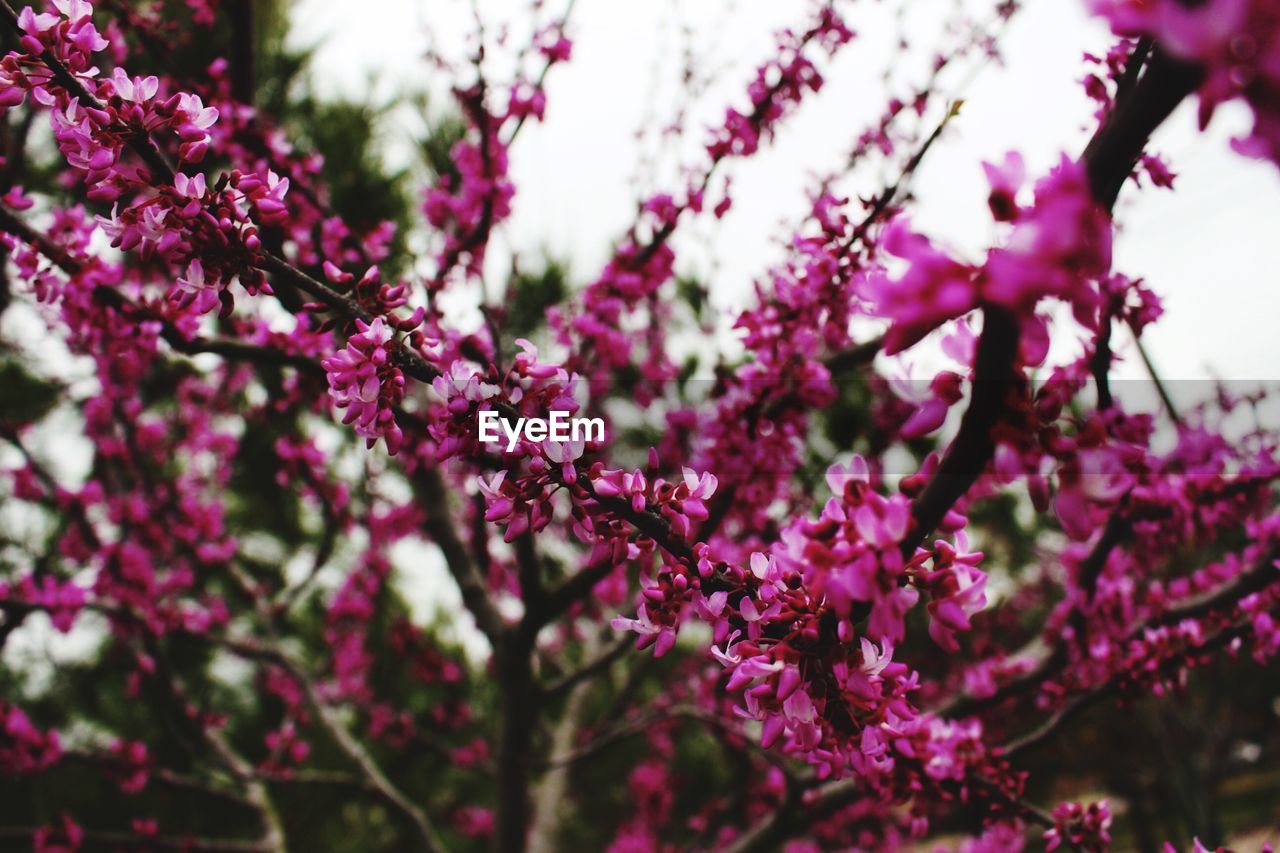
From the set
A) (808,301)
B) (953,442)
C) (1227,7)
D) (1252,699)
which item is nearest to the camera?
(1227,7)

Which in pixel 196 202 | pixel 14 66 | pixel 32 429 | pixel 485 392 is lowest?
pixel 485 392

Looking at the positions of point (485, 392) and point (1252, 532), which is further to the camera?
point (1252, 532)

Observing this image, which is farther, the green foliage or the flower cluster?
the green foliage

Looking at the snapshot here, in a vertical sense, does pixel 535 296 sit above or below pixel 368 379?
above

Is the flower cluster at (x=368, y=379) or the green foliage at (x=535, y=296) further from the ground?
the green foliage at (x=535, y=296)

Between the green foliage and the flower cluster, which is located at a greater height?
the green foliage

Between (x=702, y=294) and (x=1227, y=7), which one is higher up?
(x=702, y=294)

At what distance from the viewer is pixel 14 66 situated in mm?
1089

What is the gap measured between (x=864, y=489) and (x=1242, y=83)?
1.70 ft

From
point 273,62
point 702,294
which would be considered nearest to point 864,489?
point 702,294

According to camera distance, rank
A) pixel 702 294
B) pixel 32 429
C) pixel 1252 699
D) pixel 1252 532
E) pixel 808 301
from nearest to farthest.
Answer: pixel 808 301 → pixel 1252 532 → pixel 702 294 → pixel 32 429 → pixel 1252 699

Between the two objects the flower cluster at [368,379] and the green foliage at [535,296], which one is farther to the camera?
the green foliage at [535,296]

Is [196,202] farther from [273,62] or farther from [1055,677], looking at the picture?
[273,62]

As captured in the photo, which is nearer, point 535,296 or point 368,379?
point 368,379
